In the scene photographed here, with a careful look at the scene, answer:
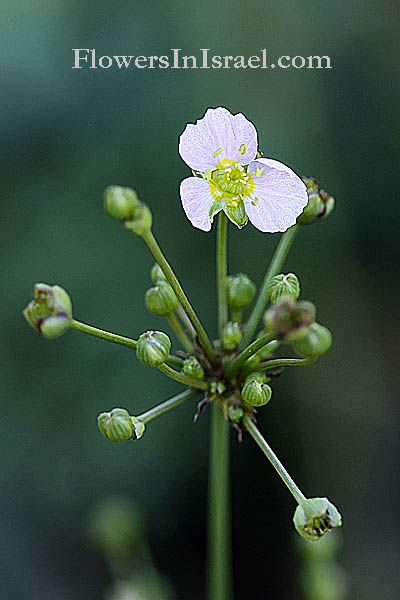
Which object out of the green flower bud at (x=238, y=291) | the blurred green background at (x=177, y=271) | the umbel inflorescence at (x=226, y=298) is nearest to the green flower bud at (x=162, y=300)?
the umbel inflorescence at (x=226, y=298)

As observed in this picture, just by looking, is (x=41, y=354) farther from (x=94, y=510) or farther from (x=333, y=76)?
(x=333, y=76)

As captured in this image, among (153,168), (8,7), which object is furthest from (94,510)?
Answer: (8,7)

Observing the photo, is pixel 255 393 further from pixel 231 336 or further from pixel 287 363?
pixel 231 336

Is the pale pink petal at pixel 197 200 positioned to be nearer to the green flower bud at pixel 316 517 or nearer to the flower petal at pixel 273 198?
the flower petal at pixel 273 198

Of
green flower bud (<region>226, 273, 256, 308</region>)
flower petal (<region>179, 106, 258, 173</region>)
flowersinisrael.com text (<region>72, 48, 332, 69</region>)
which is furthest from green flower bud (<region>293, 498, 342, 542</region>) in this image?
flowersinisrael.com text (<region>72, 48, 332, 69</region>)

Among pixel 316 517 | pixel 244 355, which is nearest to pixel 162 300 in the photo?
pixel 244 355
